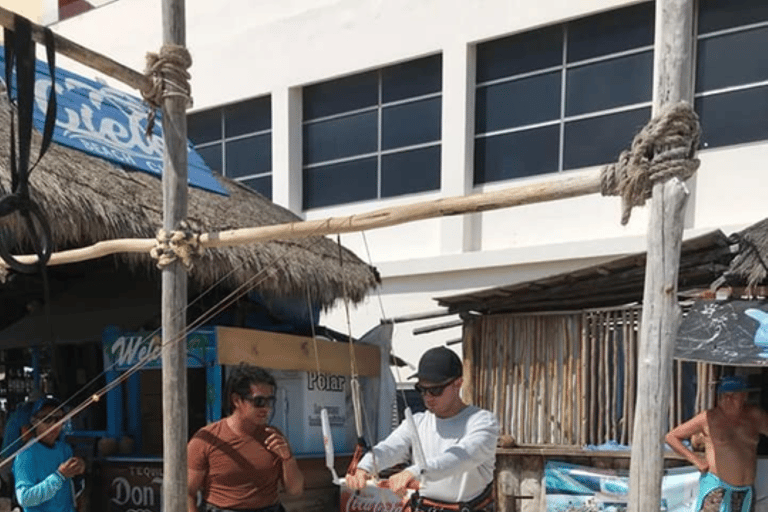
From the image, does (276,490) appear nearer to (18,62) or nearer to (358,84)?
(18,62)

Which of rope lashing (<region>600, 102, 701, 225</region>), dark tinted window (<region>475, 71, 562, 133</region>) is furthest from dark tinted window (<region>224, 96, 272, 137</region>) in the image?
rope lashing (<region>600, 102, 701, 225</region>)

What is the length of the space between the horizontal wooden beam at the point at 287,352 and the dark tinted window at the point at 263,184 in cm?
568

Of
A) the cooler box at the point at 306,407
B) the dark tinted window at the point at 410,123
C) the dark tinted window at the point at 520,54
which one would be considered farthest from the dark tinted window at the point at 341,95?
the cooler box at the point at 306,407

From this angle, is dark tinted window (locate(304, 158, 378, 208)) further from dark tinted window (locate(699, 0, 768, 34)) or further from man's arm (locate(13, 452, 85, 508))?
man's arm (locate(13, 452, 85, 508))

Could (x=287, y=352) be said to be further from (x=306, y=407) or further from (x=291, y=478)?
(x=291, y=478)

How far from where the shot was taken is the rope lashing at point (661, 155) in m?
2.88

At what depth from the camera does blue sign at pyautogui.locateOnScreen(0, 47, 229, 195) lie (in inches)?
257

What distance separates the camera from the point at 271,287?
6.81 metres

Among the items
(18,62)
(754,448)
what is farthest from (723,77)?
(18,62)

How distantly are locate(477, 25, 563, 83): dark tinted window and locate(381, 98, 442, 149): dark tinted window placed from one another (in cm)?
79

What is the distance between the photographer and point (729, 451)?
19.0 feet

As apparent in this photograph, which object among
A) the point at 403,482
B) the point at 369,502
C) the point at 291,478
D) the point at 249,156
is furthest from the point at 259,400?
the point at 249,156

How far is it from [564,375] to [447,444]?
12.5 ft

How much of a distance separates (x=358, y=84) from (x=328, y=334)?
4.99 metres
